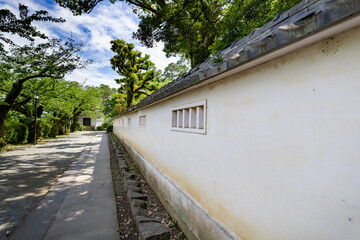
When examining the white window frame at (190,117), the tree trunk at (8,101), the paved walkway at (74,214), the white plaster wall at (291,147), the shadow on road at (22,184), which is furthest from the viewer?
the tree trunk at (8,101)

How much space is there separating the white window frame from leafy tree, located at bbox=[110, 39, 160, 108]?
19109 millimetres

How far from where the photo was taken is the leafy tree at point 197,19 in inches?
302

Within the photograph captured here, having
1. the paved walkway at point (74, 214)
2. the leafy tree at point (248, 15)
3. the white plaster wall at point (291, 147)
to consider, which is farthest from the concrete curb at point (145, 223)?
the leafy tree at point (248, 15)

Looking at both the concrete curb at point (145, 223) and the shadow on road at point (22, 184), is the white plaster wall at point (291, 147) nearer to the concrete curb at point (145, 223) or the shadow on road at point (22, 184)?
the concrete curb at point (145, 223)

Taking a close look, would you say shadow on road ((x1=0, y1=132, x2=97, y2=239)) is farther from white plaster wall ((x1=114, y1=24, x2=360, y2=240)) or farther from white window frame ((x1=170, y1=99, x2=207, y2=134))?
white plaster wall ((x1=114, y1=24, x2=360, y2=240))

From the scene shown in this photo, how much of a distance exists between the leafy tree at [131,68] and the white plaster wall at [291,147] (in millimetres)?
21207

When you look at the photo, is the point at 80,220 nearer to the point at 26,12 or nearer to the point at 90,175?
the point at 90,175

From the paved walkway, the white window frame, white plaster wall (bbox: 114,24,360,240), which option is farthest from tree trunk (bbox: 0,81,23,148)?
white plaster wall (bbox: 114,24,360,240)

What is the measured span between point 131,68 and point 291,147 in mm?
23276

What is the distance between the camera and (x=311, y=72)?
1.44m

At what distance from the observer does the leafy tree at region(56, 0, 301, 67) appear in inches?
302

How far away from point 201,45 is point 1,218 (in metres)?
13.1

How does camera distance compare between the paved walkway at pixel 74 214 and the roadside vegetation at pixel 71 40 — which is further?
the roadside vegetation at pixel 71 40

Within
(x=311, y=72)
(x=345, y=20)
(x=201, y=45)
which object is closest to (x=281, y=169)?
(x=311, y=72)
